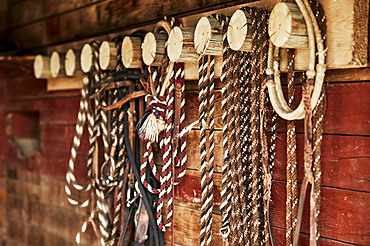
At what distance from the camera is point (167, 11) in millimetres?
1988

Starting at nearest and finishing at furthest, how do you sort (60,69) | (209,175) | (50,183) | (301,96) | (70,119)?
(301,96) < (209,175) < (60,69) < (70,119) < (50,183)

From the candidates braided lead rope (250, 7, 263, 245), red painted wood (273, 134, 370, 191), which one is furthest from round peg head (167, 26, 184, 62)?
red painted wood (273, 134, 370, 191)

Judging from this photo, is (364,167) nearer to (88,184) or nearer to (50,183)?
(88,184)

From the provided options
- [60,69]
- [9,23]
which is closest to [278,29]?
[60,69]

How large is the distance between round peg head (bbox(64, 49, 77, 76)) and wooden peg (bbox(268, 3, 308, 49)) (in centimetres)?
124

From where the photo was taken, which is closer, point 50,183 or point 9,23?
point 50,183

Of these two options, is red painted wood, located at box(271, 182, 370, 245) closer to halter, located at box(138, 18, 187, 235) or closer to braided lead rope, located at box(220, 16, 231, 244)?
braided lead rope, located at box(220, 16, 231, 244)

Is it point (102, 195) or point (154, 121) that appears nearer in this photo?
point (154, 121)

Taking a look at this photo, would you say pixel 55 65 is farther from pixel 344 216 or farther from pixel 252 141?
pixel 344 216

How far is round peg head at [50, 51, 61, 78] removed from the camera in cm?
244

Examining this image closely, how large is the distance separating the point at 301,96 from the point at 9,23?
2425 mm

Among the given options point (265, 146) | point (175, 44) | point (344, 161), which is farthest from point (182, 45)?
point (344, 161)

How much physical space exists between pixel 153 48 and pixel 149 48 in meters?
0.03

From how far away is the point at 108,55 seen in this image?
208 centimetres
